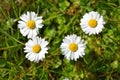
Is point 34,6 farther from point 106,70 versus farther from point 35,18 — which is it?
point 106,70

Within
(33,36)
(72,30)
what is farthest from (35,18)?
(72,30)

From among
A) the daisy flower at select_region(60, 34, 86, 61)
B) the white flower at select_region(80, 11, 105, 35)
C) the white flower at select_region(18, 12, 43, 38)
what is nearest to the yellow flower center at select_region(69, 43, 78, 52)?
the daisy flower at select_region(60, 34, 86, 61)

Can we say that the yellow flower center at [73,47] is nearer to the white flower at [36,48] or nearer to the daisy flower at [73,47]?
the daisy flower at [73,47]

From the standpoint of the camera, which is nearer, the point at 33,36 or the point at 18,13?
the point at 33,36

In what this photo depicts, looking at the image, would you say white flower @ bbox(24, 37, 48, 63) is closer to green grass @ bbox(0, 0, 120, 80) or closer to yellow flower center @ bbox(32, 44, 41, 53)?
yellow flower center @ bbox(32, 44, 41, 53)

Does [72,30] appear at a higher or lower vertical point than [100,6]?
lower

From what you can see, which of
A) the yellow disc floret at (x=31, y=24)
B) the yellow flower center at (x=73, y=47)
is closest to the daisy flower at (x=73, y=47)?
the yellow flower center at (x=73, y=47)
